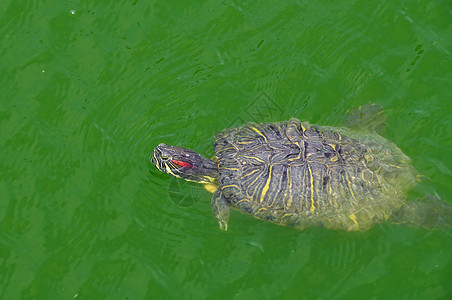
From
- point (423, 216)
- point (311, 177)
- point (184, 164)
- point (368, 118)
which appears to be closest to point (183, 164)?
point (184, 164)

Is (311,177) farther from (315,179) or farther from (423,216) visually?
(423,216)

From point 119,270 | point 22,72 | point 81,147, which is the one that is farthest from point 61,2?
point 119,270

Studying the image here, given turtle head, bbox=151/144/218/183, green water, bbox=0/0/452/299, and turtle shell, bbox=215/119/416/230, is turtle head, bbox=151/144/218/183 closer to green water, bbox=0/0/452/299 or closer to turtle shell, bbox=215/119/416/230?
green water, bbox=0/0/452/299

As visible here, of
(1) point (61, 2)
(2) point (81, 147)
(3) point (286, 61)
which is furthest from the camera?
(1) point (61, 2)

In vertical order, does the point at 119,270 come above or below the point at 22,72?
below

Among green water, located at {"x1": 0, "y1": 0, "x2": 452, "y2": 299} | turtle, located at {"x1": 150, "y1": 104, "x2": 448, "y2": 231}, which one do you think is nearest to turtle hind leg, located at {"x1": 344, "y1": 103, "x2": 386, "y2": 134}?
green water, located at {"x1": 0, "y1": 0, "x2": 452, "y2": 299}

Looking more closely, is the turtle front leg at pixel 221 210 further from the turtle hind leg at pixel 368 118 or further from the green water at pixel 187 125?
the turtle hind leg at pixel 368 118

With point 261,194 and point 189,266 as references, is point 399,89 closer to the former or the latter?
point 261,194
